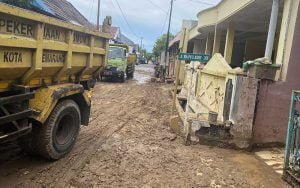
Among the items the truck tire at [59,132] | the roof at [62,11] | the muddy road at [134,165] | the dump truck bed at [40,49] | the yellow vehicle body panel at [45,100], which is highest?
the roof at [62,11]

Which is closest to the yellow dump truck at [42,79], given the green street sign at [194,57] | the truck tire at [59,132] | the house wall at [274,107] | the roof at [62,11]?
the truck tire at [59,132]

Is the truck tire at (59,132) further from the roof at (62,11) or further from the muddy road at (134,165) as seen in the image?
the roof at (62,11)

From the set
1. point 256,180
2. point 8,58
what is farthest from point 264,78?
point 8,58

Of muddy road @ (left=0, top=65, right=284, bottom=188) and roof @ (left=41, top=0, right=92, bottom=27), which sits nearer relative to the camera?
muddy road @ (left=0, top=65, right=284, bottom=188)

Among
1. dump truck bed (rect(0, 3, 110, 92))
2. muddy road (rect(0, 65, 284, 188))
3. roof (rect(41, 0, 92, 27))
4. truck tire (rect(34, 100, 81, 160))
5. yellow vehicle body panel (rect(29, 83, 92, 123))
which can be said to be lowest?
muddy road (rect(0, 65, 284, 188))

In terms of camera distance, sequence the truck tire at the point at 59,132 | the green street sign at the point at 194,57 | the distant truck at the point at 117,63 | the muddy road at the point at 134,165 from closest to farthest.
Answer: the muddy road at the point at 134,165 → the truck tire at the point at 59,132 → the green street sign at the point at 194,57 → the distant truck at the point at 117,63

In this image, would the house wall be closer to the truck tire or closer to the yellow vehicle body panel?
the truck tire

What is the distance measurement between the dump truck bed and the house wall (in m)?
3.51

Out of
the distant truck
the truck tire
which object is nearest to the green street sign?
the truck tire

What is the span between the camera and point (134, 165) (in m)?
5.94

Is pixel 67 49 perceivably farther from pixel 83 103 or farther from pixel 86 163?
pixel 86 163

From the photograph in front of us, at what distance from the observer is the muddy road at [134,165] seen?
5145mm

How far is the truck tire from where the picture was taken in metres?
5.49

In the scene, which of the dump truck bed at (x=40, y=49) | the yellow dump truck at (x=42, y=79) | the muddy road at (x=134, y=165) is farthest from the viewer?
the muddy road at (x=134, y=165)
